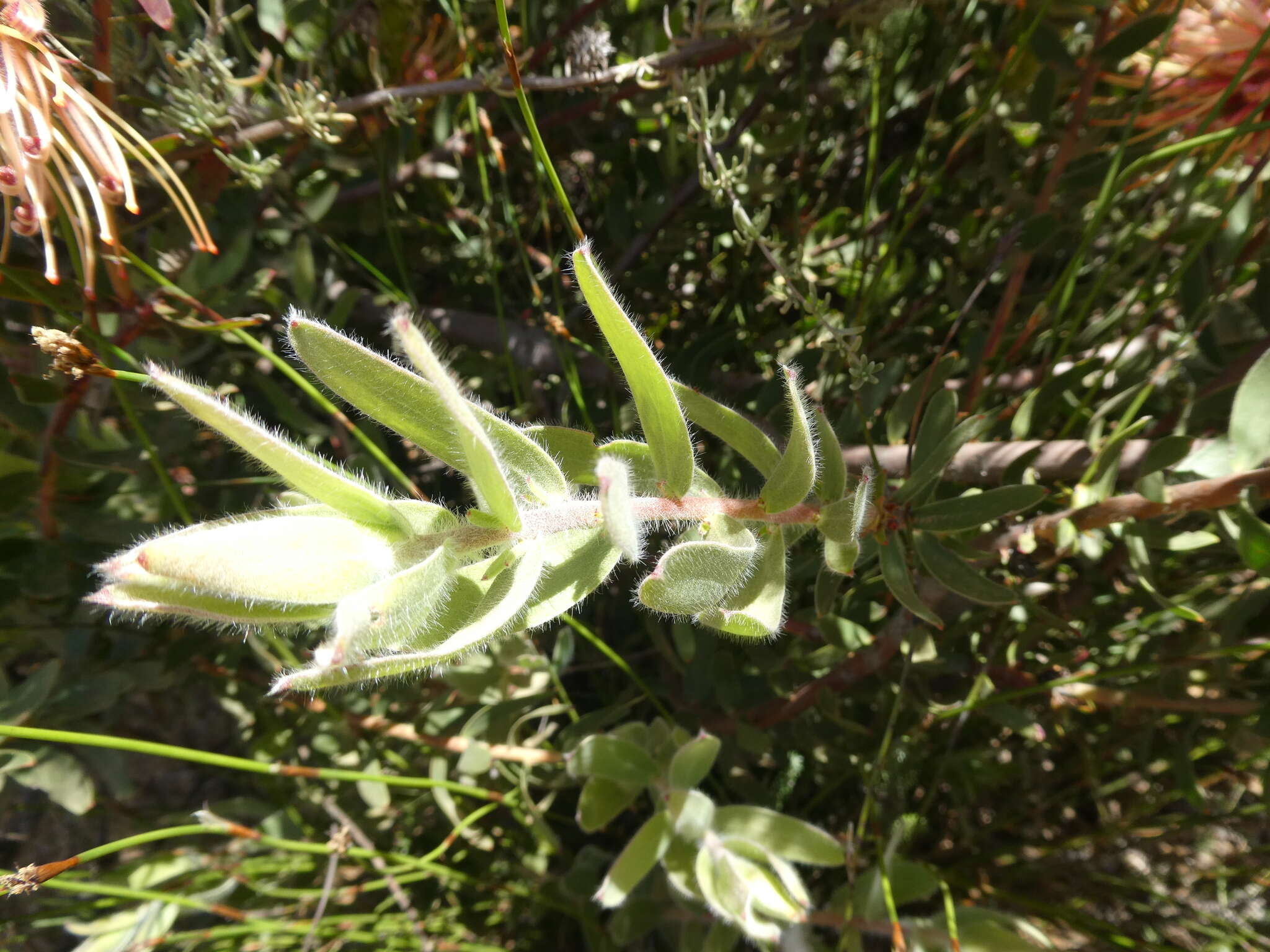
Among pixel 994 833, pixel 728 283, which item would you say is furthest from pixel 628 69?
pixel 994 833

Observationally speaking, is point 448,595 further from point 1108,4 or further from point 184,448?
point 1108,4

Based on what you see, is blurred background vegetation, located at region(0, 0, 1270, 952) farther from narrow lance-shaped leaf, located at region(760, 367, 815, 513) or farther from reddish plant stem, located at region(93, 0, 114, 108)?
narrow lance-shaped leaf, located at region(760, 367, 815, 513)

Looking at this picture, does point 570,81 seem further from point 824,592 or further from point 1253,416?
point 1253,416

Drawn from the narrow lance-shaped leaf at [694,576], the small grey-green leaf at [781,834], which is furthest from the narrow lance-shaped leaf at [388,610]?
the small grey-green leaf at [781,834]

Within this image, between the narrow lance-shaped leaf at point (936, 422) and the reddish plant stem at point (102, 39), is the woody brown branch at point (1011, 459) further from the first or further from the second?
the reddish plant stem at point (102, 39)

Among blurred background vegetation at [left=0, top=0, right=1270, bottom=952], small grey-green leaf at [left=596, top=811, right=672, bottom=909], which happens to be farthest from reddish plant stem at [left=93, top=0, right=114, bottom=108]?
small grey-green leaf at [left=596, top=811, right=672, bottom=909]
